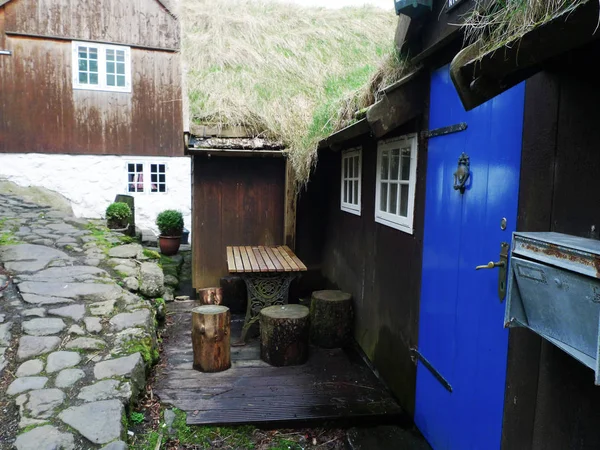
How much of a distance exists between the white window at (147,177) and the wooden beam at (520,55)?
12.5 meters

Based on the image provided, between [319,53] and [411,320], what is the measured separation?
306 inches

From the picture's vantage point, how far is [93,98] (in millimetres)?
12539

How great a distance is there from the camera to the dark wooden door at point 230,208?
23.5 ft

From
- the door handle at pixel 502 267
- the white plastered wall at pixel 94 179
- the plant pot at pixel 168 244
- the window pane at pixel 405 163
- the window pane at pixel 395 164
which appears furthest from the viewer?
the white plastered wall at pixel 94 179

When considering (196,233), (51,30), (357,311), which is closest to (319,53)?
(196,233)

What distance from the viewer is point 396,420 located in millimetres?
3830

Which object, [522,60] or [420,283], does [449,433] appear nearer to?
[420,283]

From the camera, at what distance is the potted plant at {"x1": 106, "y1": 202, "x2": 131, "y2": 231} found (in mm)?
9312

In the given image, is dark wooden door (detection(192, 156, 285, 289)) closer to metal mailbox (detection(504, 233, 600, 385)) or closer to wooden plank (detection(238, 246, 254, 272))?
wooden plank (detection(238, 246, 254, 272))

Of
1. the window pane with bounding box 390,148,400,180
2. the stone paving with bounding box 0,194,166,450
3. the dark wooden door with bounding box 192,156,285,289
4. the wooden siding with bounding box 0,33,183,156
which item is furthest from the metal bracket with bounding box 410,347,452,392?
the wooden siding with bounding box 0,33,183,156

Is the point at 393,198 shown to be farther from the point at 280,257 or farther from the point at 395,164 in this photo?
the point at 280,257

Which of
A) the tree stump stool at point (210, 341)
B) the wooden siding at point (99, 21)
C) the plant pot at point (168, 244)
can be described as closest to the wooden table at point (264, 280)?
the tree stump stool at point (210, 341)

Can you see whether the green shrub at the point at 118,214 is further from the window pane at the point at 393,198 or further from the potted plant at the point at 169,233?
the window pane at the point at 393,198

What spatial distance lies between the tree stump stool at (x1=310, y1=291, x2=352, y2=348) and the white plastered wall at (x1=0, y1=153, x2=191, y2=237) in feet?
30.4
